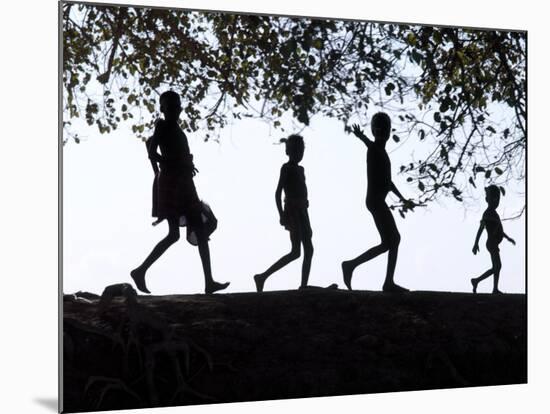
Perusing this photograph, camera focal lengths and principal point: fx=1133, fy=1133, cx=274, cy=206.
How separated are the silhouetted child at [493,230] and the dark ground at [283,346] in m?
0.20

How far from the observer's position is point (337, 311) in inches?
341

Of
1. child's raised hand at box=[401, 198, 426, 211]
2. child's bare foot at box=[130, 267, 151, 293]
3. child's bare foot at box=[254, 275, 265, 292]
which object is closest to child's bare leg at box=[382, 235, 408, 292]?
child's raised hand at box=[401, 198, 426, 211]

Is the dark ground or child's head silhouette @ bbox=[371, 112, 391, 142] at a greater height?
child's head silhouette @ bbox=[371, 112, 391, 142]

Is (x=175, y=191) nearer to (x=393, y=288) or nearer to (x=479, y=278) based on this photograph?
(x=393, y=288)

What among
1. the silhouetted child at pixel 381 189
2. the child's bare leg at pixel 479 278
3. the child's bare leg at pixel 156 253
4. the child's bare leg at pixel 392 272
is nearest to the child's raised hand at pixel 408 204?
the silhouetted child at pixel 381 189

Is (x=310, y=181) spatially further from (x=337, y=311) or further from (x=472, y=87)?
(x=472, y=87)

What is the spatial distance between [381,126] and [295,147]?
0.76m

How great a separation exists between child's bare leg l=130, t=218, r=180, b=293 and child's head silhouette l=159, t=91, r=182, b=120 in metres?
0.76

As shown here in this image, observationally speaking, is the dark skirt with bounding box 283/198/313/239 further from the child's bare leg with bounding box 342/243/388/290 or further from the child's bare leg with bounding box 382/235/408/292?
the child's bare leg with bounding box 382/235/408/292

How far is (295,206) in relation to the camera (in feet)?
28.2

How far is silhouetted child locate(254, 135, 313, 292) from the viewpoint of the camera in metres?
8.54

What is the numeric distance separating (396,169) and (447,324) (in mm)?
1305

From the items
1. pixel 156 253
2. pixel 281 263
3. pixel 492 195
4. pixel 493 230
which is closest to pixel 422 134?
pixel 492 195

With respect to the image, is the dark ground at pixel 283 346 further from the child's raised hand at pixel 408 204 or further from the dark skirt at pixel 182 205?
the child's raised hand at pixel 408 204
